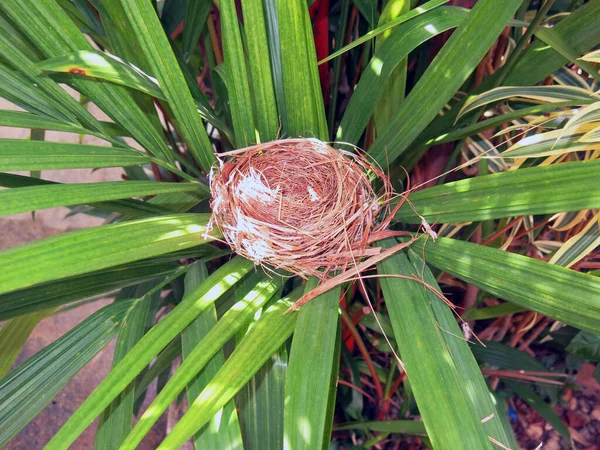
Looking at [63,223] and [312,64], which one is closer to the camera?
[312,64]

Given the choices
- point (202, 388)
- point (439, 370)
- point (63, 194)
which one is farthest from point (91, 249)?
point (439, 370)

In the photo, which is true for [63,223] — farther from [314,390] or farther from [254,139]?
[314,390]

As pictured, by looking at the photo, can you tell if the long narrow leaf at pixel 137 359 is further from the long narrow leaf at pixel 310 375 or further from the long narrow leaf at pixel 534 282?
the long narrow leaf at pixel 534 282

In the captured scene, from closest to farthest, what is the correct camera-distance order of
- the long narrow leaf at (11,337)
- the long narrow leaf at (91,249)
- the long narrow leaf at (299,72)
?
the long narrow leaf at (91,249), the long narrow leaf at (299,72), the long narrow leaf at (11,337)

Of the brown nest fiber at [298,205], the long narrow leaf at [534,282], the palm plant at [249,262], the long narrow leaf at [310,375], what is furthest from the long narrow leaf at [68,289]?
the long narrow leaf at [534,282]

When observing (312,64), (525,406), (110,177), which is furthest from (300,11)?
(110,177)

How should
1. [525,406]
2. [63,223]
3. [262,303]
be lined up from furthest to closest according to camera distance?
[63,223], [525,406], [262,303]

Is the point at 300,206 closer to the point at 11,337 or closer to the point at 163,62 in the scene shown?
the point at 163,62
